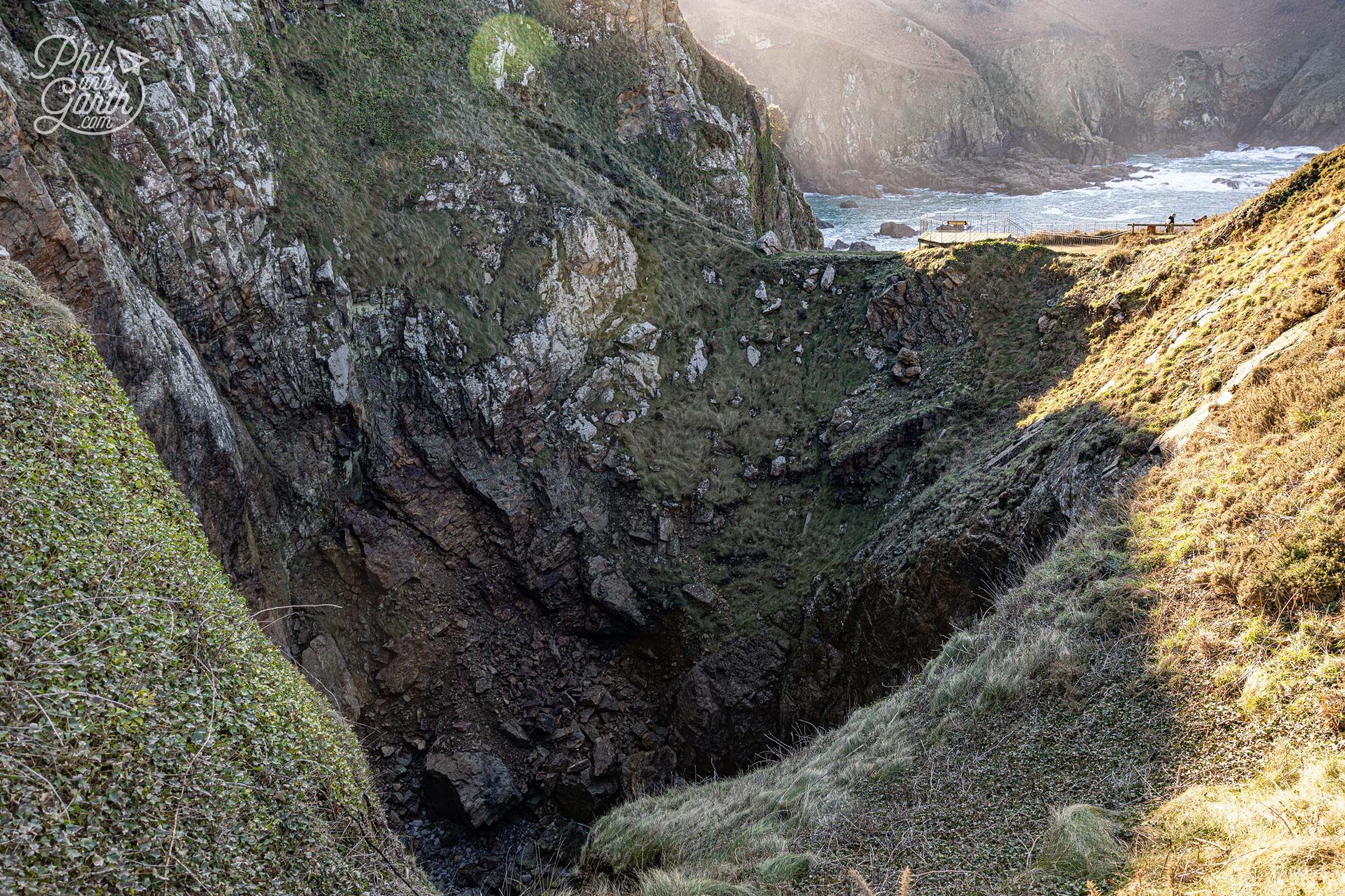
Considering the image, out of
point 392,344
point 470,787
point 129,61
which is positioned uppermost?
point 129,61

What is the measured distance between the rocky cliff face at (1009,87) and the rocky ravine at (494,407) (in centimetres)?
5754

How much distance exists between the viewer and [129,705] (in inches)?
242

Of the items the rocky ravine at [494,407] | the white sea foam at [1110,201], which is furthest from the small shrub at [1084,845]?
the white sea foam at [1110,201]

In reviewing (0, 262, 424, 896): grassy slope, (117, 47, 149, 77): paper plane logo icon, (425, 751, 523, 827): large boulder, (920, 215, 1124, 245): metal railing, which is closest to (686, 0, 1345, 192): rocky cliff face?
(920, 215, 1124, 245): metal railing

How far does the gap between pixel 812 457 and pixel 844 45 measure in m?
80.0

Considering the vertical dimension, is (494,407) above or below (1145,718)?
above

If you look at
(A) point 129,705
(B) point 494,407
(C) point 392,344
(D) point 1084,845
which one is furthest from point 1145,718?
(C) point 392,344

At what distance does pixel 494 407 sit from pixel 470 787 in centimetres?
1011

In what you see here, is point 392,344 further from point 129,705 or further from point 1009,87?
point 1009,87

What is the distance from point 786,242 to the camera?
36281mm

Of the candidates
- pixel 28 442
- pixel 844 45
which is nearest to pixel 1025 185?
pixel 844 45

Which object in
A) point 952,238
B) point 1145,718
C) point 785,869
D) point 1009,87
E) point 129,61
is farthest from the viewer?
point 1009,87

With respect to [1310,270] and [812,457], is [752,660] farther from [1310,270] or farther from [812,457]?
[1310,270]

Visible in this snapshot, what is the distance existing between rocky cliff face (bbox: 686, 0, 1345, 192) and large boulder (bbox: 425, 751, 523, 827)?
2704 inches
